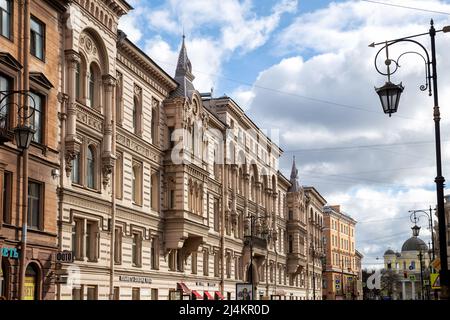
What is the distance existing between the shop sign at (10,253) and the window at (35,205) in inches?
70.8

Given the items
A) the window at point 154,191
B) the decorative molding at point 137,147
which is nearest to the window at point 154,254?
the window at point 154,191

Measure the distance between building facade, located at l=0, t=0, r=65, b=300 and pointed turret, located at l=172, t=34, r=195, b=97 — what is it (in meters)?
16.4

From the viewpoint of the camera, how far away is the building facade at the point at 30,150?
25.0 meters

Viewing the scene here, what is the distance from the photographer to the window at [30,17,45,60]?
2772cm

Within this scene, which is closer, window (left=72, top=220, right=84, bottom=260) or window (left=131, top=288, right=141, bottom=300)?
window (left=72, top=220, right=84, bottom=260)

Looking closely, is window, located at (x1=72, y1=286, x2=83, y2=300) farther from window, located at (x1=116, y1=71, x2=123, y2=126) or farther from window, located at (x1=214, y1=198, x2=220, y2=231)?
window, located at (x1=214, y1=198, x2=220, y2=231)

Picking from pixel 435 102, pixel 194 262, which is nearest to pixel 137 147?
pixel 194 262

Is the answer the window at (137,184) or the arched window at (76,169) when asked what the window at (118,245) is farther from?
the arched window at (76,169)

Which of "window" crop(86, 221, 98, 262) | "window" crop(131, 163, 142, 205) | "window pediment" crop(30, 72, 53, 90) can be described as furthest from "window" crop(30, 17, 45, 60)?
"window" crop(131, 163, 142, 205)

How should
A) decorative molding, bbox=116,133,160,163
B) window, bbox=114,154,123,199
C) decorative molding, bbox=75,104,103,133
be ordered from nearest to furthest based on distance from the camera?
1. decorative molding, bbox=75,104,103,133
2. window, bbox=114,154,123,199
3. decorative molding, bbox=116,133,160,163

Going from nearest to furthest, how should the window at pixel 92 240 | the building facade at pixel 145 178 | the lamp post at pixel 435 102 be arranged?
the lamp post at pixel 435 102 < the building facade at pixel 145 178 < the window at pixel 92 240

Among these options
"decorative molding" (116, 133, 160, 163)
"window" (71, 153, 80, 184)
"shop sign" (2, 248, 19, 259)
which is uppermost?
"decorative molding" (116, 133, 160, 163)

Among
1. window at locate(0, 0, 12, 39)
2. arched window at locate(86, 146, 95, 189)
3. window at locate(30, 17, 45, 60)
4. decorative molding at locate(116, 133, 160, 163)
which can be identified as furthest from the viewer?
decorative molding at locate(116, 133, 160, 163)
